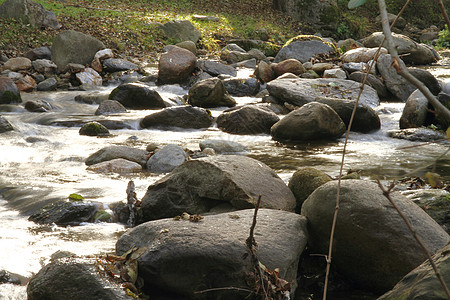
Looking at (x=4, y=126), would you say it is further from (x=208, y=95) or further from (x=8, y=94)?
(x=208, y=95)

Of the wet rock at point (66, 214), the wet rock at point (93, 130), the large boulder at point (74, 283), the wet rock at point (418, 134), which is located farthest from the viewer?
the wet rock at point (93, 130)

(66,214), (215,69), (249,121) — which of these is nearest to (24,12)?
(215,69)

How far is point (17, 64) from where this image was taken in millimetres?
13992

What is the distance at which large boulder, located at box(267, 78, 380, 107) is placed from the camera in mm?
11266

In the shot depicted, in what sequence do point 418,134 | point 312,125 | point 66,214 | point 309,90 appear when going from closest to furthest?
point 66,214 → point 312,125 → point 418,134 → point 309,90

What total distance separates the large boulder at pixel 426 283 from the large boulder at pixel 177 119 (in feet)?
26.7

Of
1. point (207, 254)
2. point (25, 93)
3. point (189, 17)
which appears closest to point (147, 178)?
point (207, 254)

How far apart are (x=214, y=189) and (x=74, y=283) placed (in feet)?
6.23

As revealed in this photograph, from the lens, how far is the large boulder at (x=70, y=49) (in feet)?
48.1

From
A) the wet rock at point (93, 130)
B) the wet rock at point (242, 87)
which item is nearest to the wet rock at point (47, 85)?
the wet rock at point (93, 130)

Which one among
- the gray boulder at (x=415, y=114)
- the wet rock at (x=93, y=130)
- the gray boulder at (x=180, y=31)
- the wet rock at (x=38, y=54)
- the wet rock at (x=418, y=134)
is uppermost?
the gray boulder at (x=180, y=31)

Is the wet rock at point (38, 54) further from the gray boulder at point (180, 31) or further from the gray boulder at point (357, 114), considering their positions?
the gray boulder at point (357, 114)

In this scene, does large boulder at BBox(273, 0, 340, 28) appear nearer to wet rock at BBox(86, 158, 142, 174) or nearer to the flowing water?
the flowing water

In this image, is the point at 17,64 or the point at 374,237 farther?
the point at 17,64
